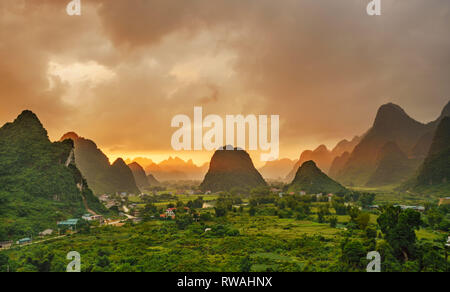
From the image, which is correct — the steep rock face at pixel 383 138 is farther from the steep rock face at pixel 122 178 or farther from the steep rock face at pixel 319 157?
the steep rock face at pixel 122 178

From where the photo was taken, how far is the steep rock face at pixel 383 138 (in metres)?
92.1

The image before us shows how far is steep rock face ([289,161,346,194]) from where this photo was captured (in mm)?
57438

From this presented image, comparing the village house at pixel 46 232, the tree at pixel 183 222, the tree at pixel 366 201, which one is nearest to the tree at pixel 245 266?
the tree at pixel 183 222

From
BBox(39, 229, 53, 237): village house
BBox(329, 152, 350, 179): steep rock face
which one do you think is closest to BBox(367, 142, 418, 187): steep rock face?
BBox(329, 152, 350, 179): steep rock face

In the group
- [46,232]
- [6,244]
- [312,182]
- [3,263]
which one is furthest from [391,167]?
[3,263]

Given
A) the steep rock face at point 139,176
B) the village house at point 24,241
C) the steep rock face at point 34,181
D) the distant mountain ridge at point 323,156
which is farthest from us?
the distant mountain ridge at point 323,156

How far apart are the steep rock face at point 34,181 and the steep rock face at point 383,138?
271 ft

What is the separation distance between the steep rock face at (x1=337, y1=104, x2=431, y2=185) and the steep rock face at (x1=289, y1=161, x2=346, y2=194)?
3289 cm

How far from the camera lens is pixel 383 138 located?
317ft

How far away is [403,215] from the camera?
52.7 feet
